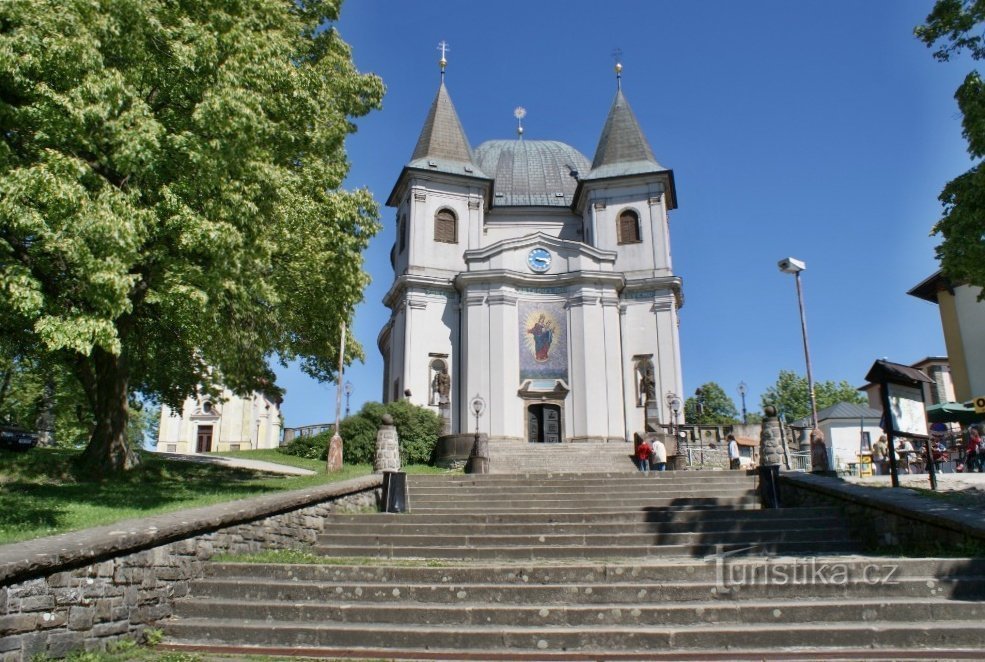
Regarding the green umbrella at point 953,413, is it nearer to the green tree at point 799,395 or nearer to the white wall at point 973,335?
the white wall at point 973,335

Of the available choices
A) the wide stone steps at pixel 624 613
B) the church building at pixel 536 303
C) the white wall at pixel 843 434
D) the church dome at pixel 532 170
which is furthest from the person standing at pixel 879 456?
the church dome at pixel 532 170

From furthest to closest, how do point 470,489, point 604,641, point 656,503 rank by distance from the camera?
point 470,489 → point 656,503 → point 604,641

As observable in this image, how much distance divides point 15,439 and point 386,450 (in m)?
21.7

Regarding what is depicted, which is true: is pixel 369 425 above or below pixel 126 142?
below

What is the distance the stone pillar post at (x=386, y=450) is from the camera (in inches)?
593

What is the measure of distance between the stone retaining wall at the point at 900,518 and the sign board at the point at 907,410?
171 cm

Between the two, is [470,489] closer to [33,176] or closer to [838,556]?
[838,556]

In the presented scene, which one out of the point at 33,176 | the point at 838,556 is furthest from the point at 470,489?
the point at 33,176

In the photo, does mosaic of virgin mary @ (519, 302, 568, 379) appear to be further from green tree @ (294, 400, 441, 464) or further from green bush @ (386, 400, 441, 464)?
green bush @ (386, 400, 441, 464)

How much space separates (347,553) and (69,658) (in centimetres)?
517

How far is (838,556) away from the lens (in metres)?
9.18

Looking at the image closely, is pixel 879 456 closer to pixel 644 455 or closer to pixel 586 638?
pixel 644 455

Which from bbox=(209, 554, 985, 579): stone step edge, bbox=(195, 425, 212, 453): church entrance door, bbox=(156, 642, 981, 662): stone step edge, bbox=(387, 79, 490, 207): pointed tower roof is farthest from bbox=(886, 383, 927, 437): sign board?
bbox=(195, 425, 212, 453): church entrance door

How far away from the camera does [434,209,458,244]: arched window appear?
36.6 m
